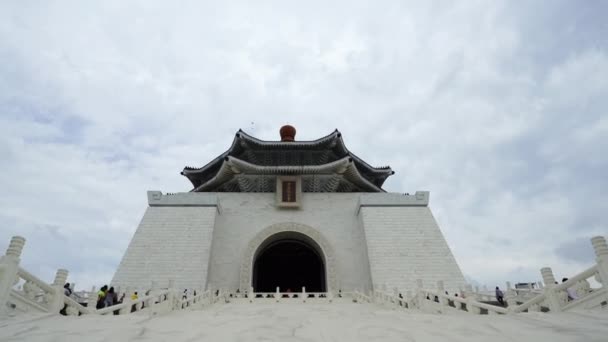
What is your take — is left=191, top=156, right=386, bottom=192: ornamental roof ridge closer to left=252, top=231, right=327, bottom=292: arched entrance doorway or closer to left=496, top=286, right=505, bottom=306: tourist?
left=252, top=231, right=327, bottom=292: arched entrance doorway

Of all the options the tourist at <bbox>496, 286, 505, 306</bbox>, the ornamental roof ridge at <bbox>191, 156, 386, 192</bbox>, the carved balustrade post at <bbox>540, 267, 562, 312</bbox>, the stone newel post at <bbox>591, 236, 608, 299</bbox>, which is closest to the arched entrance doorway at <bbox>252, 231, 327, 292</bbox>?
the ornamental roof ridge at <bbox>191, 156, 386, 192</bbox>

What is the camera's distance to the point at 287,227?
17.4 meters

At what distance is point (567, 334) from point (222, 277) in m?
14.2

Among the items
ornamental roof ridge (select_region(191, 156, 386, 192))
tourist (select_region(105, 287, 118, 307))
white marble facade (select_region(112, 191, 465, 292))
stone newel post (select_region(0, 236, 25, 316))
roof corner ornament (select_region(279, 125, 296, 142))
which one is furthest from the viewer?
roof corner ornament (select_region(279, 125, 296, 142))

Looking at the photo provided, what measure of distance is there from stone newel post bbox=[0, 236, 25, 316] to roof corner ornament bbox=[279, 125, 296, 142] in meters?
17.7

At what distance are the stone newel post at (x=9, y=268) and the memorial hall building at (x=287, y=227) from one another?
8.84 m

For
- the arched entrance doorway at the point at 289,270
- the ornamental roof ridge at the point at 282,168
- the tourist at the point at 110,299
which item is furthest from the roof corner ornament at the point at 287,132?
the tourist at the point at 110,299

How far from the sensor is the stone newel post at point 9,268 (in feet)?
18.5

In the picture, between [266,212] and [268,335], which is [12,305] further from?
[266,212]

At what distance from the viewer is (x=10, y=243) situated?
6.08 metres

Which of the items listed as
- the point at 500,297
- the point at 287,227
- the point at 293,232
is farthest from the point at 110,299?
the point at 500,297

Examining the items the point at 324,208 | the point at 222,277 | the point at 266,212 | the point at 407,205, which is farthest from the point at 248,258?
the point at 407,205

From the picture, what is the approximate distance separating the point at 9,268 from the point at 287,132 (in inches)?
722

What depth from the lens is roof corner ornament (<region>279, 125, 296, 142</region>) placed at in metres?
23.0
